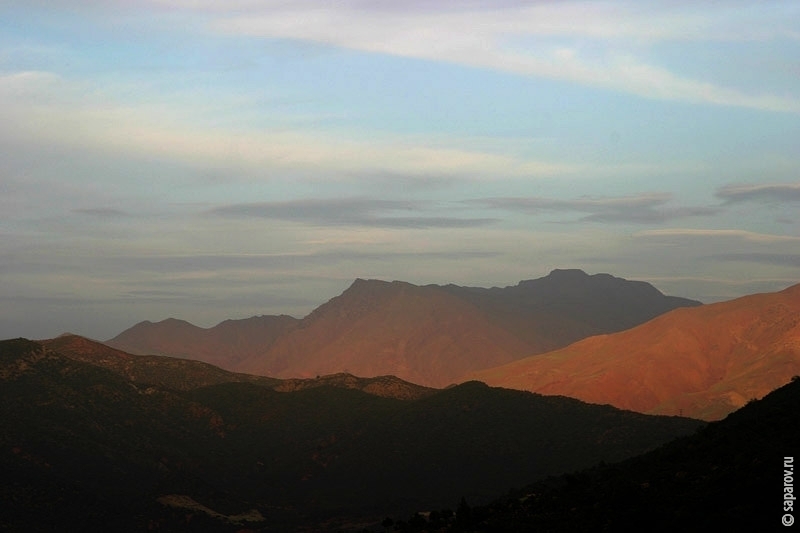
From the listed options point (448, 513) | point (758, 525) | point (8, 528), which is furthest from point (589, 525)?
point (8, 528)

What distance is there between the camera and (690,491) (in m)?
56.5

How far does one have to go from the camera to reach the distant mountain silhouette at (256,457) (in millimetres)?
145375

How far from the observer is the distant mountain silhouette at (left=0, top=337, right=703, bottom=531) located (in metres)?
145

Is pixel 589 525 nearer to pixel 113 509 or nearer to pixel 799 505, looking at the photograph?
pixel 799 505

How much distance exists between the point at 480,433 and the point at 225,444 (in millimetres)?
49078

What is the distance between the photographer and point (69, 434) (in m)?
166

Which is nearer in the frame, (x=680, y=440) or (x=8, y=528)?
(x=680, y=440)

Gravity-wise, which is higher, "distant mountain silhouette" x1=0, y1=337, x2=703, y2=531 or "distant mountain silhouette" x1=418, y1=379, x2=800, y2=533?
"distant mountain silhouette" x1=418, y1=379, x2=800, y2=533

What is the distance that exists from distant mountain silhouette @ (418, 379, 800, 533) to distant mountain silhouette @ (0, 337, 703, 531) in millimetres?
78062

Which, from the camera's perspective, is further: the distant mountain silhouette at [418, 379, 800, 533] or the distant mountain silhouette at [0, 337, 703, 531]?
the distant mountain silhouette at [0, 337, 703, 531]

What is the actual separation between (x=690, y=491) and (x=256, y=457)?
142012 mm

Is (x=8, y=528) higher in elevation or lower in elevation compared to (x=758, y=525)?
lower

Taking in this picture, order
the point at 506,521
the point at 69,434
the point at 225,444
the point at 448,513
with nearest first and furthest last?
the point at 506,521
the point at 448,513
the point at 69,434
the point at 225,444

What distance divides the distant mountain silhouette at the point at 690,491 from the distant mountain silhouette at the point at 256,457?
78.1m
